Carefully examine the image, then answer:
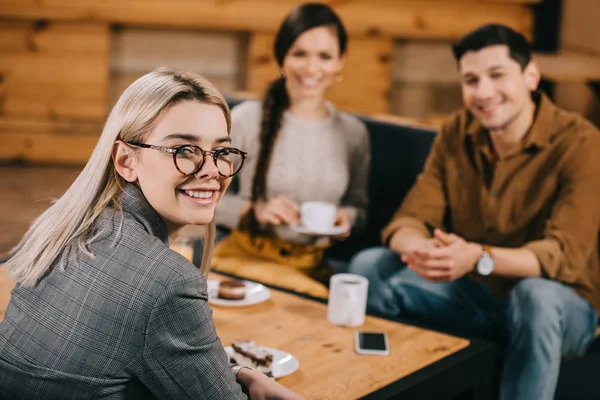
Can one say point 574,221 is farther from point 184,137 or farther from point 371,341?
point 184,137

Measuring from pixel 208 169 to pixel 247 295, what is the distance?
74 cm

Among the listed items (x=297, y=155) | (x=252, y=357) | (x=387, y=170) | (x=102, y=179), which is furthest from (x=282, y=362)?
(x=387, y=170)

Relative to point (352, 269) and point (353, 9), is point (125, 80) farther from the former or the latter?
point (352, 269)

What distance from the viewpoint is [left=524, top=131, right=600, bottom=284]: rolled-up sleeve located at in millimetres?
2219

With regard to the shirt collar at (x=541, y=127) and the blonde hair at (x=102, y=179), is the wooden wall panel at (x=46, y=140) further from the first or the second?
the blonde hair at (x=102, y=179)

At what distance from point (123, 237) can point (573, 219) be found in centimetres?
141

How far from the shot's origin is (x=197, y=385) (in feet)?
4.07

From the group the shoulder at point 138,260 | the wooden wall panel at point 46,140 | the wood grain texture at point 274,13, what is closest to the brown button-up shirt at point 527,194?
the shoulder at point 138,260

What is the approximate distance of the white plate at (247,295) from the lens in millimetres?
1961

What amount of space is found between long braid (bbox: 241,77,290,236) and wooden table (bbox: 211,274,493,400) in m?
0.68

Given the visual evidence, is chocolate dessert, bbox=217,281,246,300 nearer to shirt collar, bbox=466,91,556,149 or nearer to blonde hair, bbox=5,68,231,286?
blonde hair, bbox=5,68,231,286

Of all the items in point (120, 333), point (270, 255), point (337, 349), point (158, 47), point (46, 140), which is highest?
point (158, 47)

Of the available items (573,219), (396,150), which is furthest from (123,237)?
(396,150)

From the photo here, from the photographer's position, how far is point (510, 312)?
2.13 meters
